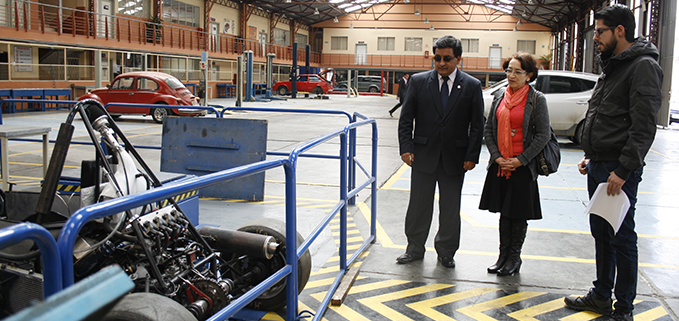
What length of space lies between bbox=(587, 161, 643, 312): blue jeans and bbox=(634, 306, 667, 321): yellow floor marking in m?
0.18

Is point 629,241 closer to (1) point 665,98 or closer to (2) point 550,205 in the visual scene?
(2) point 550,205

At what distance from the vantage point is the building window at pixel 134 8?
88.3 feet

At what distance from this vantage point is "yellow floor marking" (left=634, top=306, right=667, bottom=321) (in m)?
3.52

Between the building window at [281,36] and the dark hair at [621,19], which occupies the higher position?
the building window at [281,36]

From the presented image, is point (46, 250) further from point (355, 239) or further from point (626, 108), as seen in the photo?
point (355, 239)

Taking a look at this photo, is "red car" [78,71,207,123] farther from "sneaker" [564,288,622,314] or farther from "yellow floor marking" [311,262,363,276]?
"sneaker" [564,288,622,314]

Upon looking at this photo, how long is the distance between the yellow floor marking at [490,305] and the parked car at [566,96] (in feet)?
27.5

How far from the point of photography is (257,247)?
9.99 feet

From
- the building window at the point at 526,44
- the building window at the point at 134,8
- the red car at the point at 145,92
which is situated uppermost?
the building window at the point at 526,44

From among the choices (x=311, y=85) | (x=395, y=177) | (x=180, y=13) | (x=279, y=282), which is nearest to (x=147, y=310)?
(x=279, y=282)

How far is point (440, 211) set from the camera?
14.6 feet

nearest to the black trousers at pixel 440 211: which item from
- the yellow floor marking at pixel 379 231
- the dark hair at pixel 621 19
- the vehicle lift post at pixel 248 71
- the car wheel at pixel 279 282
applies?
the yellow floor marking at pixel 379 231

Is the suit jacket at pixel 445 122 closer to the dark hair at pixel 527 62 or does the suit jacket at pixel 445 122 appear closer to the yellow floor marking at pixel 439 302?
the dark hair at pixel 527 62

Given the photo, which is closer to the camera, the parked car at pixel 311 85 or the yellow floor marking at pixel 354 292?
the yellow floor marking at pixel 354 292
